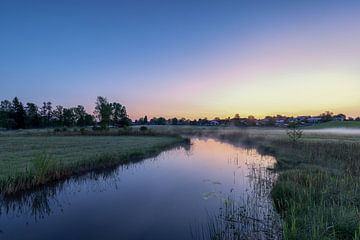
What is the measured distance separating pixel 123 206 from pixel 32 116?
109 m

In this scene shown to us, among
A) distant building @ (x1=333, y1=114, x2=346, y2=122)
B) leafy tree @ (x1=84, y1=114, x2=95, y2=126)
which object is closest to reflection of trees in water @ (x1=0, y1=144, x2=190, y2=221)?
leafy tree @ (x1=84, y1=114, x2=95, y2=126)

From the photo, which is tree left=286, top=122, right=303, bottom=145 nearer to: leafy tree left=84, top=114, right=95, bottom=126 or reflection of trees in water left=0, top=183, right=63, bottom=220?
reflection of trees in water left=0, top=183, right=63, bottom=220

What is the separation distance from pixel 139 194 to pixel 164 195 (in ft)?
4.45

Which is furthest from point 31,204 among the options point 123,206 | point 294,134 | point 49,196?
point 294,134

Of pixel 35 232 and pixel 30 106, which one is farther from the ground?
pixel 30 106

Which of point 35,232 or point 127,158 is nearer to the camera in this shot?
point 35,232

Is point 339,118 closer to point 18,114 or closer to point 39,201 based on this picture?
point 18,114

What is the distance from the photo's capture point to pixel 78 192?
13047 millimetres

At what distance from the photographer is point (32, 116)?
103 meters

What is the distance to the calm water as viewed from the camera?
8.44m

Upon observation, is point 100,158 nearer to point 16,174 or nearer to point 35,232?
point 16,174

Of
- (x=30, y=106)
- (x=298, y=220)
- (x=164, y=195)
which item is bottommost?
(x=164, y=195)

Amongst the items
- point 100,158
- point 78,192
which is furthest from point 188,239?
point 100,158

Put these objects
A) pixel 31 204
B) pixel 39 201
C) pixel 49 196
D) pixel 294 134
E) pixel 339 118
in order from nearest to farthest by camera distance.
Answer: pixel 31 204, pixel 39 201, pixel 49 196, pixel 294 134, pixel 339 118
